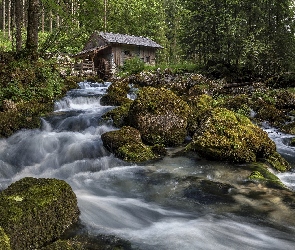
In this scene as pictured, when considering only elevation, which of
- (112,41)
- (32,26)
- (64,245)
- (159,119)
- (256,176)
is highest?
(112,41)

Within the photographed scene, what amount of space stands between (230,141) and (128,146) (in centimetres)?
286

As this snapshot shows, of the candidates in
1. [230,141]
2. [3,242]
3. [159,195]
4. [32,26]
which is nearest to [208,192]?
[159,195]

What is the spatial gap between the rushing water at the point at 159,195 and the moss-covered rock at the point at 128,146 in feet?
0.81

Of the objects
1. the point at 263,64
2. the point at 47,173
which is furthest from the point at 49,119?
the point at 263,64

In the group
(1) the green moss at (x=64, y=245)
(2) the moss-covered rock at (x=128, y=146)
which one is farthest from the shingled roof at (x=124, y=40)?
(1) the green moss at (x=64, y=245)

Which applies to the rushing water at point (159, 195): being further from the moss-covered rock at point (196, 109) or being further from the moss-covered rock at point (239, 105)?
the moss-covered rock at point (239, 105)

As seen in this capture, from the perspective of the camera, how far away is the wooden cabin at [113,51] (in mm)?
34844

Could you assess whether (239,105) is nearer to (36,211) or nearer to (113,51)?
(36,211)

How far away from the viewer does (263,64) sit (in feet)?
73.2

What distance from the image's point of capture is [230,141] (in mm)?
8453

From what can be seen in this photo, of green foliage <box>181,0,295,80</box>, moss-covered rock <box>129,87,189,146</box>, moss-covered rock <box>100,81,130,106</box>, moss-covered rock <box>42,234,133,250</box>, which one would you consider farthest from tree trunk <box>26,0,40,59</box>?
green foliage <box>181,0,295,80</box>

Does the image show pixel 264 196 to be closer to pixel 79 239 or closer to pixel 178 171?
pixel 178 171

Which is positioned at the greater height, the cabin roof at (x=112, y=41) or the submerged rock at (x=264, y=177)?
the cabin roof at (x=112, y=41)

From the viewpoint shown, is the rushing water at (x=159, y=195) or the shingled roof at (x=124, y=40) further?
the shingled roof at (x=124, y=40)
